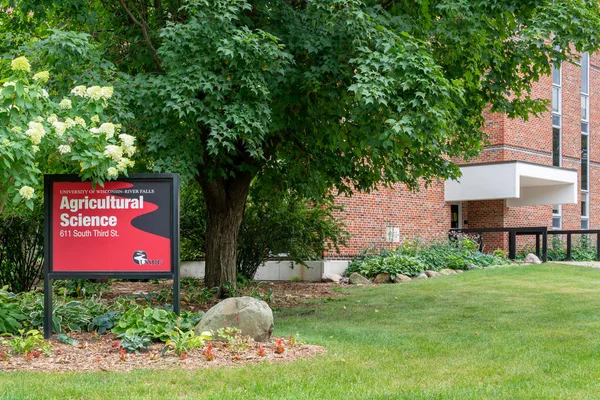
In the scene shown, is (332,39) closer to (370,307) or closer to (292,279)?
(370,307)

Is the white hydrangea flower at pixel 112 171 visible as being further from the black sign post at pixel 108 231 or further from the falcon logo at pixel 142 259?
the falcon logo at pixel 142 259

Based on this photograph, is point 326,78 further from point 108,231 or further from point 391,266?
point 391,266

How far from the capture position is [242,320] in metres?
7.66

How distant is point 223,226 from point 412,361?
258 inches

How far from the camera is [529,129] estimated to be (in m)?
26.6

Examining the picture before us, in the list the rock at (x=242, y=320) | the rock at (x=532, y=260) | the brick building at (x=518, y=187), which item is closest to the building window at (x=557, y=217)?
Result: the brick building at (x=518, y=187)

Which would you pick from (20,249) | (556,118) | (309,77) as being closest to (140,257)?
Result: (309,77)

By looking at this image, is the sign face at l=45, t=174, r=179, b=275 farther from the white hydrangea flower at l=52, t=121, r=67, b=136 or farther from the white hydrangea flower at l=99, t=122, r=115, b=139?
the white hydrangea flower at l=52, t=121, r=67, b=136

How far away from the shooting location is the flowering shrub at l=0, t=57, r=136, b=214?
262 inches

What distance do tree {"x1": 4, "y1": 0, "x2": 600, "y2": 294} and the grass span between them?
7.90 feet

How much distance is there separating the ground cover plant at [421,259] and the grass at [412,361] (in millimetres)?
4640

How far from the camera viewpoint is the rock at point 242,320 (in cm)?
765

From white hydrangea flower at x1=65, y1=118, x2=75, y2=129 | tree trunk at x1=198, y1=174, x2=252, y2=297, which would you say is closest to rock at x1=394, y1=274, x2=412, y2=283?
tree trunk at x1=198, y1=174, x2=252, y2=297

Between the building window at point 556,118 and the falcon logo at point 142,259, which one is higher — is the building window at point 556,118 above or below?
above
